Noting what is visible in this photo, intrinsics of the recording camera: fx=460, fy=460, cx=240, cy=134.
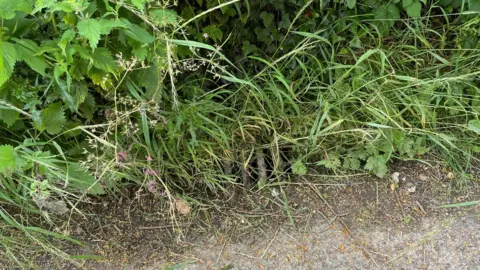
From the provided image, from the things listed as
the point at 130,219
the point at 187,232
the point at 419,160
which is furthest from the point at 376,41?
the point at 130,219

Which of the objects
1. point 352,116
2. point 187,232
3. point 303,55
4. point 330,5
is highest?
point 330,5

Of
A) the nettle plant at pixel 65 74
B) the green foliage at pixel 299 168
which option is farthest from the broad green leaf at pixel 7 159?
the green foliage at pixel 299 168

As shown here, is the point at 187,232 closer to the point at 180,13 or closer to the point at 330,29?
the point at 180,13

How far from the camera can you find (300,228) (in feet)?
5.85

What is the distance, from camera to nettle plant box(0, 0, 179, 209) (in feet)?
4.55

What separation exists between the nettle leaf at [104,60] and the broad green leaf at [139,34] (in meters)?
0.10

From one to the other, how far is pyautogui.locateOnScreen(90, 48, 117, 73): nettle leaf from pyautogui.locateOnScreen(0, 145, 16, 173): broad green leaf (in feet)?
1.31

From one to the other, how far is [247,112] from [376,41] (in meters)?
0.70

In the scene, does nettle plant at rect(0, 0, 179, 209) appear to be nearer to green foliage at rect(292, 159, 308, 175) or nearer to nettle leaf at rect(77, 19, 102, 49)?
nettle leaf at rect(77, 19, 102, 49)

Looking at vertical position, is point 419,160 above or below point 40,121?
below

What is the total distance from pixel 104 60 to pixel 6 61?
0.93ft

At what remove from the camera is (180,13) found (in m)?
1.98

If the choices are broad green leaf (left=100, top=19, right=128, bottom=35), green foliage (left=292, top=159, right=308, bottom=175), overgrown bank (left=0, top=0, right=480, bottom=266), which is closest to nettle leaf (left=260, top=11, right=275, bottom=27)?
overgrown bank (left=0, top=0, right=480, bottom=266)

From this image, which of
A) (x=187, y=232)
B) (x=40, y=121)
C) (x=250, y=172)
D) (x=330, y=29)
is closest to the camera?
(x=40, y=121)
